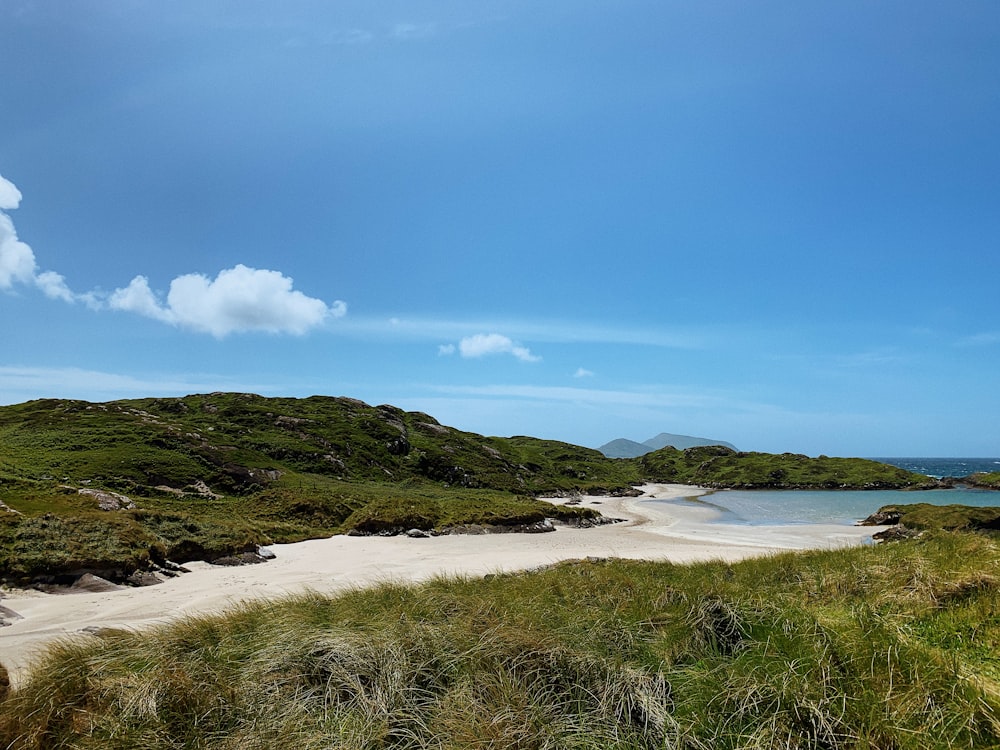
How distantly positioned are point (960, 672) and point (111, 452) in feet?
180

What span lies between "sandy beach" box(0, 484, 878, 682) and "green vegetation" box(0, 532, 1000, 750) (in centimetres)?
286

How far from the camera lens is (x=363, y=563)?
20703 mm

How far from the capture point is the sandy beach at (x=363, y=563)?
1156cm

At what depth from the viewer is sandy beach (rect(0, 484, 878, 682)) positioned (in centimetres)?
1156

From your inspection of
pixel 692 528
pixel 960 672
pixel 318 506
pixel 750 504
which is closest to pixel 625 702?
pixel 960 672

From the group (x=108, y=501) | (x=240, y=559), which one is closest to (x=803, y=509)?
(x=240, y=559)

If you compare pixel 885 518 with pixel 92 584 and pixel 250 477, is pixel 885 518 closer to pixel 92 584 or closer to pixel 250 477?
pixel 92 584

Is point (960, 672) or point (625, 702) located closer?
point (960, 672)

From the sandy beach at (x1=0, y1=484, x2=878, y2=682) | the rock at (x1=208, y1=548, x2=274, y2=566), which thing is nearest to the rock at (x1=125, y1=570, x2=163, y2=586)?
the sandy beach at (x1=0, y1=484, x2=878, y2=682)

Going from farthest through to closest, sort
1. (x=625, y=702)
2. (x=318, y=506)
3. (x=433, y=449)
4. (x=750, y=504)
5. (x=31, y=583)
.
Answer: (x=433, y=449) < (x=750, y=504) < (x=318, y=506) < (x=31, y=583) < (x=625, y=702)

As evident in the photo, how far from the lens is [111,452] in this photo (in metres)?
44.8

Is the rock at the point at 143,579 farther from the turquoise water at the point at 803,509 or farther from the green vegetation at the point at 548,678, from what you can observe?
the turquoise water at the point at 803,509

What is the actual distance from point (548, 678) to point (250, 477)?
48.3 metres

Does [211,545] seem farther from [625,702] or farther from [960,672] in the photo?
[960,672]
